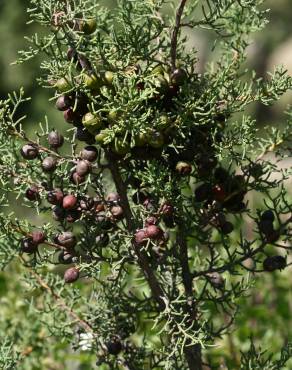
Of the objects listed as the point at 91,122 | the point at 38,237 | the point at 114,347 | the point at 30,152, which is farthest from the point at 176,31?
the point at 114,347

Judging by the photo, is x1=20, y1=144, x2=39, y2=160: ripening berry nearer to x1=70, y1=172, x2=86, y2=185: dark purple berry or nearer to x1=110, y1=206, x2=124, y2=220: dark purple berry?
x1=70, y1=172, x2=86, y2=185: dark purple berry

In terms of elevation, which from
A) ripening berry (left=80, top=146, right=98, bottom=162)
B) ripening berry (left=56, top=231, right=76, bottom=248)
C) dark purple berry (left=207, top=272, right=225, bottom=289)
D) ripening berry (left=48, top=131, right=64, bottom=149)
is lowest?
dark purple berry (left=207, top=272, right=225, bottom=289)

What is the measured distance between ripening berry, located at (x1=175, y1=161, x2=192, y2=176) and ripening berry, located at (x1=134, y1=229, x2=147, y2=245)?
14cm

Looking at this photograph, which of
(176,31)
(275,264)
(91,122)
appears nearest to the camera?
(91,122)

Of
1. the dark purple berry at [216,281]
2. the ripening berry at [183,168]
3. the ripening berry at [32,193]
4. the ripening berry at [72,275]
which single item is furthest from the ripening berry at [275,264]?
the ripening berry at [32,193]

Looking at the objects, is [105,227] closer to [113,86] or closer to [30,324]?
[113,86]

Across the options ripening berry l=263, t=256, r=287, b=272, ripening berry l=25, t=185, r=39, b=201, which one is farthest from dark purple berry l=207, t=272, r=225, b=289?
ripening berry l=25, t=185, r=39, b=201

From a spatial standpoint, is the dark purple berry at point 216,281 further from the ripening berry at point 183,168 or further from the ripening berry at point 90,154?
the ripening berry at point 90,154

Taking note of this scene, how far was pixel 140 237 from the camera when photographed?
1.48 meters

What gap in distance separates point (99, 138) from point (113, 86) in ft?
0.35

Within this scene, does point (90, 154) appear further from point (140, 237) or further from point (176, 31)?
point (176, 31)

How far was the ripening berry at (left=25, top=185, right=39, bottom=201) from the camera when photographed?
1517 millimetres

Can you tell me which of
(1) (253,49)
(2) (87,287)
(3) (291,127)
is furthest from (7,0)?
(3) (291,127)

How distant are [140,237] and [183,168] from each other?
0.16 m
